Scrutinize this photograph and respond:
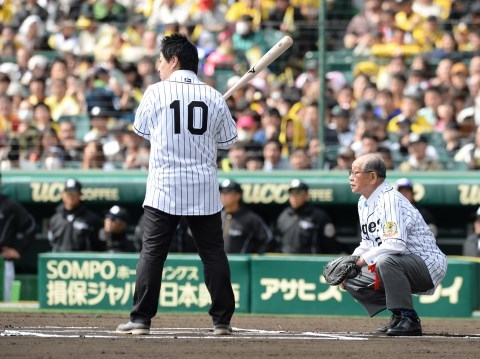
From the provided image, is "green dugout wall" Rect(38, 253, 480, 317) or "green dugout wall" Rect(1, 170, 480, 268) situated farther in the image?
"green dugout wall" Rect(1, 170, 480, 268)

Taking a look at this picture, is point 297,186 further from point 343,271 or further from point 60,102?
point 343,271

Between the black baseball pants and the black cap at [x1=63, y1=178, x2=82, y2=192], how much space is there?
5662mm

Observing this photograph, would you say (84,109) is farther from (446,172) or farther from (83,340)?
(83,340)

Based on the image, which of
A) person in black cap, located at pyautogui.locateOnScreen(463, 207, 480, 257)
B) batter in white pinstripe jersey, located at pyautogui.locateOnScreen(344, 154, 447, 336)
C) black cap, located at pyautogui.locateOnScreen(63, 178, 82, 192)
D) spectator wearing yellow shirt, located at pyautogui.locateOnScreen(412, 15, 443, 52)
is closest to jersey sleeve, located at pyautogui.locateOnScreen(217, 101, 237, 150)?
batter in white pinstripe jersey, located at pyautogui.locateOnScreen(344, 154, 447, 336)

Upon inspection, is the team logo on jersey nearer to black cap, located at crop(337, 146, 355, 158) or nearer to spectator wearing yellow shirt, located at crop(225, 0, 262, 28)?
black cap, located at crop(337, 146, 355, 158)

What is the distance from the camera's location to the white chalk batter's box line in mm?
7553

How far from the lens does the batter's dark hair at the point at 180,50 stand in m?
7.81

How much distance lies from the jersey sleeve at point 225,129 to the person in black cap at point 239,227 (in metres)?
4.75

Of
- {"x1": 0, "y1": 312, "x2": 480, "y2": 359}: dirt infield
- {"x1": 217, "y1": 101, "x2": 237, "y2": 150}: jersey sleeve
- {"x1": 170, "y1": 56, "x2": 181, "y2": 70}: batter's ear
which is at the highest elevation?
{"x1": 170, "y1": 56, "x2": 181, "y2": 70}: batter's ear

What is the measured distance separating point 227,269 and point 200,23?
9.18 metres

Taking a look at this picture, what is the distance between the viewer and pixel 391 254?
7949 millimetres

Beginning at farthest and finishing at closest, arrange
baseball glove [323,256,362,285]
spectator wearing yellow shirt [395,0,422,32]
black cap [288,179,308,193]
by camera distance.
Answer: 1. spectator wearing yellow shirt [395,0,422,32]
2. black cap [288,179,308,193]
3. baseball glove [323,256,362,285]

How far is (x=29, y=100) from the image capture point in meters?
16.1

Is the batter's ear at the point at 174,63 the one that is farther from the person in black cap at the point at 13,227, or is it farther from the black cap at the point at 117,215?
the person in black cap at the point at 13,227
